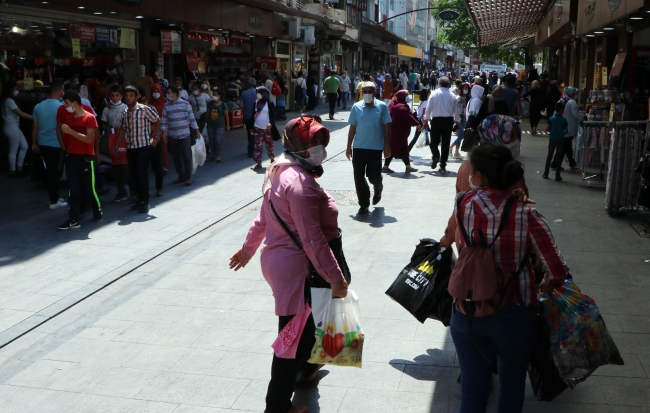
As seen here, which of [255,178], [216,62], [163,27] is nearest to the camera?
[255,178]

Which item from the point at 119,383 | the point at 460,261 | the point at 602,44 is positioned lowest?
the point at 119,383

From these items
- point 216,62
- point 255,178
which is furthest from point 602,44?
point 216,62

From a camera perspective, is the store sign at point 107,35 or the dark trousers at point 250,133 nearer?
the store sign at point 107,35

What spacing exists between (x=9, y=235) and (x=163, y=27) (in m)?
10.0

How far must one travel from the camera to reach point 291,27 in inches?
958

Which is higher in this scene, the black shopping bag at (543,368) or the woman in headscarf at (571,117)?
the woman in headscarf at (571,117)

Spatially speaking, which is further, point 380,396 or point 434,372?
point 434,372

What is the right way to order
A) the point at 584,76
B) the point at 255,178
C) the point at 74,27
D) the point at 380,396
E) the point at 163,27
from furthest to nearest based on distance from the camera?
the point at 584,76, the point at 163,27, the point at 74,27, the point at 255,178, the point at 380,396

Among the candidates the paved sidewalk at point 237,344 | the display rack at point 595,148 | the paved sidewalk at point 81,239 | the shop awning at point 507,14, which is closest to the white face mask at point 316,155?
the paved sidewalk at point 237,344

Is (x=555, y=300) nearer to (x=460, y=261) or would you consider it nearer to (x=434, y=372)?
(x=460, y=261)

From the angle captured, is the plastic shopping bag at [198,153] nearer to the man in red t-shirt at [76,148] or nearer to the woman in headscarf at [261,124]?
the woman in headscarf at [261,124]

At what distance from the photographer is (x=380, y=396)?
4461 millimetres

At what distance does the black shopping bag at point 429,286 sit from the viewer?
4.22 m

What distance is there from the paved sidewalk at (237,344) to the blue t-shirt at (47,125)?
272 centimetres
